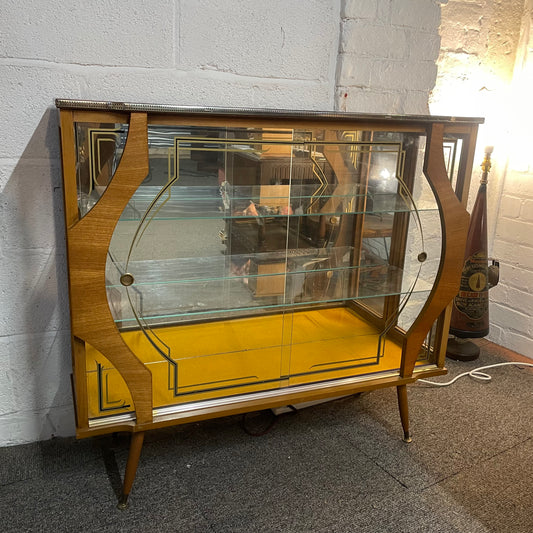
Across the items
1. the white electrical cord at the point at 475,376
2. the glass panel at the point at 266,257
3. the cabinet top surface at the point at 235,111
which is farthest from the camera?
the white electrical cord at the point at 475,376

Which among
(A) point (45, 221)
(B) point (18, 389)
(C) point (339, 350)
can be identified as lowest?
(B) point (18, 389)

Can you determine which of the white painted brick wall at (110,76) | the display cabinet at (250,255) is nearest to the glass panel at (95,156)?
the display cabinet at (250,255)

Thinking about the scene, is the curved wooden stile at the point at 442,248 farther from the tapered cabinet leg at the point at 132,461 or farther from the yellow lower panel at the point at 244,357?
the tapered cabinet leg at the point at 132,461

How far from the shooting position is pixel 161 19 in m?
1.49

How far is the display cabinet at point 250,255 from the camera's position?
1.22m

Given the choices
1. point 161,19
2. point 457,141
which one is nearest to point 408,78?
point 457,141

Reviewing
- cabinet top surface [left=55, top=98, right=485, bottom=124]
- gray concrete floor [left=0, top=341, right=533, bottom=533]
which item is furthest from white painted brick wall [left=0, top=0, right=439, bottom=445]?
cabinet top surface [left=55, top=98, right=485, bottom=124]

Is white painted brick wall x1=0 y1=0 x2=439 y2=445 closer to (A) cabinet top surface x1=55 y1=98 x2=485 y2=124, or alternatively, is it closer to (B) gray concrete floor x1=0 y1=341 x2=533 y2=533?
(B) gray concrete floor x1=0 y1=341 x2=533 y2=533

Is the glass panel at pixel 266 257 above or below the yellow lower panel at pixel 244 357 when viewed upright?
above

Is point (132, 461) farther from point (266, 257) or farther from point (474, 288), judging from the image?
point (474, 288)

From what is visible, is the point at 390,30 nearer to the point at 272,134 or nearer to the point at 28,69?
the point at 272,134

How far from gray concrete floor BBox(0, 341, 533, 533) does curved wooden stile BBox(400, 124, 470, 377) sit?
0.30m

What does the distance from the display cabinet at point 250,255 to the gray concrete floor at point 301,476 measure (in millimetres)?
138

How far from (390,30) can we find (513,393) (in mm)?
1421
